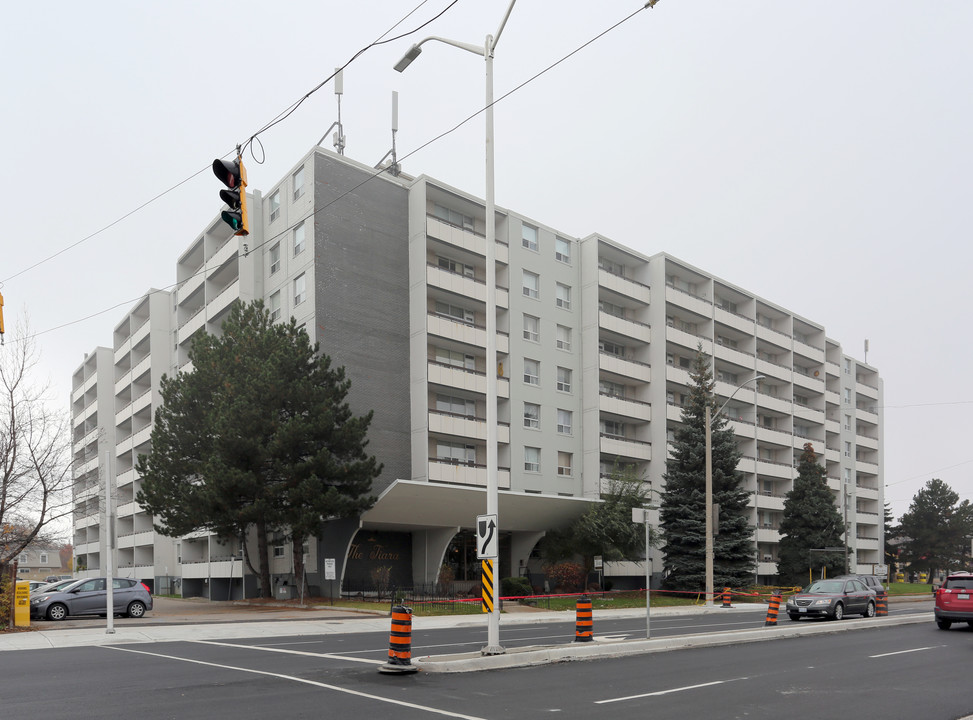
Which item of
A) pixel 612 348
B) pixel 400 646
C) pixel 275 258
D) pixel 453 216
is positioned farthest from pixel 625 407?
pixel 400 646

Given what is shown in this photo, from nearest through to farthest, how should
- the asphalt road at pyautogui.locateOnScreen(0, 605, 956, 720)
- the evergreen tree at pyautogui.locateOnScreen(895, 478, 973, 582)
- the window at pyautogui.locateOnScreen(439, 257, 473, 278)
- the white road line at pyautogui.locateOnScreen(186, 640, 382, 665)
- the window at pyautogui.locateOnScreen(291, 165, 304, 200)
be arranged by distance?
1. the asphalt road at pyautogui.locateOnScreen(0, 605, 956, 720)
2. the white road line at pyautogui.locateOnScreen(186, 640, 382, 665)
3. the window at pyautogui.locateOnScreen(291, 165, 304, 200)
4. the window at pyautogui.locateOnScreen(439, 257, 473, 278)
5. the evergreen tree at pyautogui.locateOnScreen(895, 478, 973, 582)

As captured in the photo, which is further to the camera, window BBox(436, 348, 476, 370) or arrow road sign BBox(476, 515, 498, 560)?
window BBox(436, 348, 476, 370)

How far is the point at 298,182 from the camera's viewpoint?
148ft

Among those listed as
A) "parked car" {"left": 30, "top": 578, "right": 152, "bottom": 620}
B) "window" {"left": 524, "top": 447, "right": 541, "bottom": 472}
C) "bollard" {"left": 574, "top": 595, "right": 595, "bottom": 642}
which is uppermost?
"window" {"left": 524, "top": 447, "right": 541, "bottom": 472}

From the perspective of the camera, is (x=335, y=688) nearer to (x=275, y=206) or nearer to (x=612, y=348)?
(x=275, y=206)

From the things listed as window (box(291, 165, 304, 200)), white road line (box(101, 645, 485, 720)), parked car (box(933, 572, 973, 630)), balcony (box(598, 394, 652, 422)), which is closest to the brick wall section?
window (box(291, 165, 304, 200))

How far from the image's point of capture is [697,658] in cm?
1720

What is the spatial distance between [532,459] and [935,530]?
234 feet

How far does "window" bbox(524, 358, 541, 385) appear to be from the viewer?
50719mm

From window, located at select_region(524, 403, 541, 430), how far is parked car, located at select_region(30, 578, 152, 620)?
79.9ft

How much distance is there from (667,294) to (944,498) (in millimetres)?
62247

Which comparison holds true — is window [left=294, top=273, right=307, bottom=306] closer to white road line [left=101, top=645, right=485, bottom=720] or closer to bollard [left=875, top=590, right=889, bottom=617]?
white road line [left=101, top=645, right=485, bottom=720]

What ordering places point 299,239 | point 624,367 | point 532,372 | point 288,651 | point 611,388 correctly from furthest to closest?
1. point 611,388
2. point 624,367
3. point 532,372
4. point 299,239
5. point 288,651

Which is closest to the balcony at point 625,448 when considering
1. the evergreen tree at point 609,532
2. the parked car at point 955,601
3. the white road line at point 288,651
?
the evergreen tree at point 609,532
